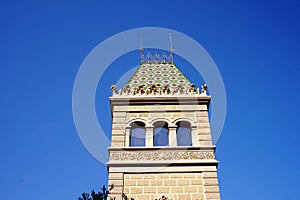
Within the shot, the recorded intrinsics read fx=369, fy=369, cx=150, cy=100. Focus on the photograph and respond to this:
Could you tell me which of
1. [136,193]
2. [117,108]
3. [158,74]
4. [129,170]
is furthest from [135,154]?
[158,74]

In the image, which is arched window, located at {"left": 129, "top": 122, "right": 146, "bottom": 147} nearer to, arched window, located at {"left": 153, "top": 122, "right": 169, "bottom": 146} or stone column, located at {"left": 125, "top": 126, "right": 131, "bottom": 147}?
stone column, located at {"left": 125, "top": 126, "right": 131, "bottom": 147}

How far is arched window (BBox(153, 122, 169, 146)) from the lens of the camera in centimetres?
1291

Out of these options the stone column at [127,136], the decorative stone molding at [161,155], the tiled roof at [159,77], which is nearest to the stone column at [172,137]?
the decorative stone molding at [161,155]

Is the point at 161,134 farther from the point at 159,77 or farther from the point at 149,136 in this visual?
the point at 159,77

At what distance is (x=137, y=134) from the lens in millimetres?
13219

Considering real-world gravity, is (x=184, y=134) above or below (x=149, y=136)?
above

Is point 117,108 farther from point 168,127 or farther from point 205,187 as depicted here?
point 205,187

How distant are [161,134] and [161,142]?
33cm

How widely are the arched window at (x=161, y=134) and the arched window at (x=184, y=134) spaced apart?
0.42 m

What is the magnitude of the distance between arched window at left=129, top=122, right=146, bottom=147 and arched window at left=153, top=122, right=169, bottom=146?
1.40ft

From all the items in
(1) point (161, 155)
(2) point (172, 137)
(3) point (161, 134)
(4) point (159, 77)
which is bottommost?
(1) point (161, 155)

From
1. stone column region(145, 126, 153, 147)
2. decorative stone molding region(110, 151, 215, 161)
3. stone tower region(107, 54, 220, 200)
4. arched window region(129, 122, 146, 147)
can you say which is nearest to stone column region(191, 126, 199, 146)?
stone tower region(107, 54, 220, 200)

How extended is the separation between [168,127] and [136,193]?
2.76m

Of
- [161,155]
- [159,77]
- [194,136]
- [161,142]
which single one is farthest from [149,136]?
[159,77]
